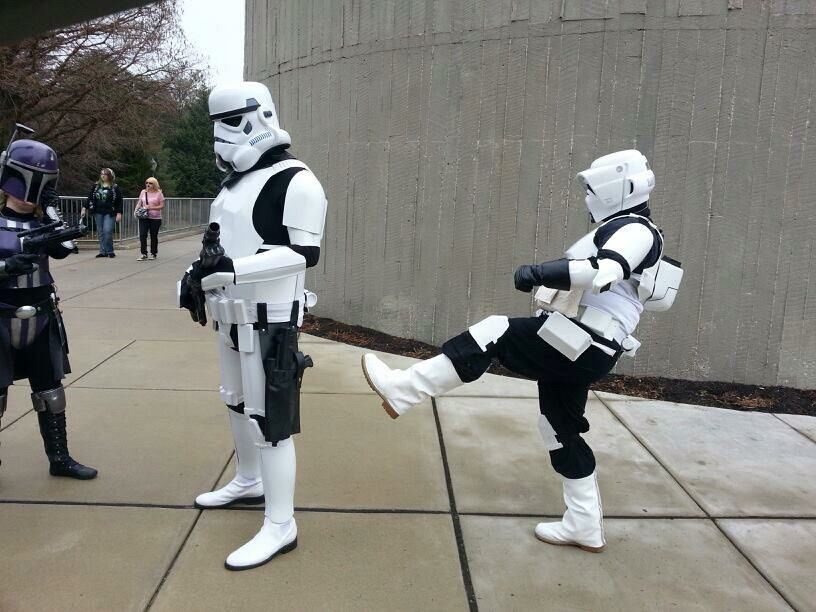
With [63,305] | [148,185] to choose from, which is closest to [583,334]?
[63,305]

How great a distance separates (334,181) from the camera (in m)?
7.04

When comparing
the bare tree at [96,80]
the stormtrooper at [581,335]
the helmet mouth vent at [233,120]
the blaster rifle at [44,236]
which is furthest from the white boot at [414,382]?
the bare tree at [96,80]

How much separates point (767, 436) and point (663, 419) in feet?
2.18

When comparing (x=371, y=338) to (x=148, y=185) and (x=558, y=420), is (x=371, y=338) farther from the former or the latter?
(x=148, y=185)

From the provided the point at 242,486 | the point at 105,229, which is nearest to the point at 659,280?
the point at 242,486

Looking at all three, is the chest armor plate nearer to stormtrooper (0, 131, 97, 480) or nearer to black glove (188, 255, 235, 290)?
stormtrooper (0, 131, 97, 480)

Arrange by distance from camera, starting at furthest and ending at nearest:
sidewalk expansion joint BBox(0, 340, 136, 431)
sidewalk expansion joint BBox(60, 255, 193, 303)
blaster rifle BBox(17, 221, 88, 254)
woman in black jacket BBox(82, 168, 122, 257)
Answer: woman in black jacket BBox(82, 168, 122, 257), sidewalk expansion joint BBox(60, 255, 193, 303), sidewalk expansion joint BBox(0, 340, 136, 431), blaster rifle BBox(17, 221, 88, 254)

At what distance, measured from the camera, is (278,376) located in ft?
8.97

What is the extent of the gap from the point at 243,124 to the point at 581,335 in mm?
1637

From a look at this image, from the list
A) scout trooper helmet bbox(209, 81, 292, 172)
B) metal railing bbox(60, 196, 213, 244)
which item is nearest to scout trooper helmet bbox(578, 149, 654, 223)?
scout trooper helmet bbox(209, 81, 292, 172)

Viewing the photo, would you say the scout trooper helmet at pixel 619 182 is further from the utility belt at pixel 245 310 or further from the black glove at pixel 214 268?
the black glove at pixel 214 268

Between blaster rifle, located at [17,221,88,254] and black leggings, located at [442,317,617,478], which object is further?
blaster rifle, located at [17,221,88,254]

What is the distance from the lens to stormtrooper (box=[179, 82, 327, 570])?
106 inches

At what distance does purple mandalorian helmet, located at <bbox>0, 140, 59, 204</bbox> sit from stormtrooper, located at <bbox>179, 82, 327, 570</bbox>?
1132 mm
